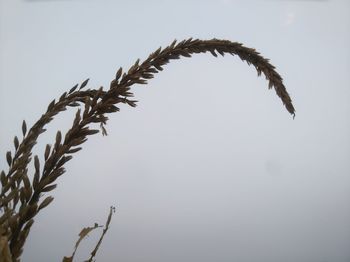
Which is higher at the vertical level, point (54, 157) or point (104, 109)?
point (104, 109)

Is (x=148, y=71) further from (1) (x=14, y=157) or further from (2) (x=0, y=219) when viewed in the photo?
(2) (x=0, y=219)

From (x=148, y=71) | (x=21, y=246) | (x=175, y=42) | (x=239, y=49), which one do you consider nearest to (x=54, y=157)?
(x=21, y=246)

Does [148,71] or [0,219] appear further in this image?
[148,71]

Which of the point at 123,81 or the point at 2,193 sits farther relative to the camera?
the point at 123,81

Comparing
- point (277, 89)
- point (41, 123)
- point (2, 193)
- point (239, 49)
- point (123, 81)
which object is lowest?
point (2, 193)

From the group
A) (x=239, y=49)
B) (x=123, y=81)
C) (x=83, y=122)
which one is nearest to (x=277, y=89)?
(x=239, y=49)

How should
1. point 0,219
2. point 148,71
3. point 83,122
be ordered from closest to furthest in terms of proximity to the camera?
point 0,219 → point 83,122 → point 148,71

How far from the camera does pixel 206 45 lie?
1.00 m

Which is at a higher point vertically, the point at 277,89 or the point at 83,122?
the point at 277,89

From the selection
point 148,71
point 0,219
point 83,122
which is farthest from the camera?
point 148,71

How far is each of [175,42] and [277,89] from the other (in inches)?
15.2

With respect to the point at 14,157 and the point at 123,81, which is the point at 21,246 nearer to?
the point at 14,157

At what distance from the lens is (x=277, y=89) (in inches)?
39.4

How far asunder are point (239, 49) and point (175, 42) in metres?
0.23
